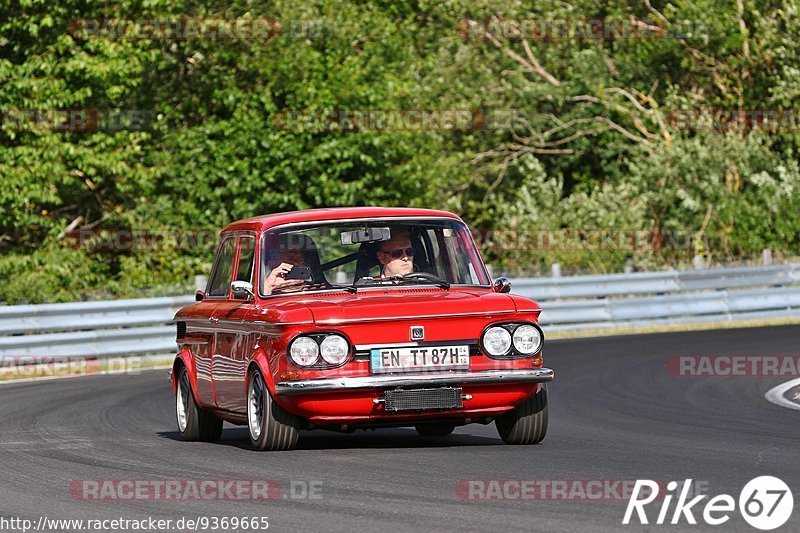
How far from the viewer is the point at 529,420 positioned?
10555 mm

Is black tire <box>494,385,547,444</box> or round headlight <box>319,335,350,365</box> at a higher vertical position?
round headlight <box>319,335,350,365</box>

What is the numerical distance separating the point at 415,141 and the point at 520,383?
92.1 feet

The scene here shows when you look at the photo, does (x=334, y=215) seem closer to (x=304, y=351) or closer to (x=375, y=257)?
(x=375, y=257)

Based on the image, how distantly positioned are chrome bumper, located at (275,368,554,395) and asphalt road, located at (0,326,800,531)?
0.45 meters

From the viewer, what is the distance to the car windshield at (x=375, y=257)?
36.1ft

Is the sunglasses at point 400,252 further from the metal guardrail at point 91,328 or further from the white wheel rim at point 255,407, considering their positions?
the metal guardrail at point 91,328

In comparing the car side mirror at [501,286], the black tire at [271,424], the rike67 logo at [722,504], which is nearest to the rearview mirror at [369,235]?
the car side mirror at [501,286]

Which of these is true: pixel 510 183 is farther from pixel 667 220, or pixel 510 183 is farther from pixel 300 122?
pixel 300 122

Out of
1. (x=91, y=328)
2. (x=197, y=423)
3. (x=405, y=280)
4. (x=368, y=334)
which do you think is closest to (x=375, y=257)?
(x=405, y=280)

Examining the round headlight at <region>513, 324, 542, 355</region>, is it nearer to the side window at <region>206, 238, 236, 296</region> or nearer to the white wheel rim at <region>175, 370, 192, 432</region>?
the side window at <region>206, 238, 236, 296</region>

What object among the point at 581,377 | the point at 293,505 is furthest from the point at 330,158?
the point at 293,505

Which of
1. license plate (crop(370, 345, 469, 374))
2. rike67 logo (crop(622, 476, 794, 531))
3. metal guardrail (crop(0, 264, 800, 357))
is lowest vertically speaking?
metal guardrail (crop(0, 264, 800, 357))

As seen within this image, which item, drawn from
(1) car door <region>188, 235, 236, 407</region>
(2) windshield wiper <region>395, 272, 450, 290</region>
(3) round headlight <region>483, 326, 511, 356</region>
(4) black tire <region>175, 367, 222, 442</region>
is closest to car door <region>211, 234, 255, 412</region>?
(1) car door <region>188, 235, 236, 407</region>

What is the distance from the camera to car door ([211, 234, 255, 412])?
35.4ft
